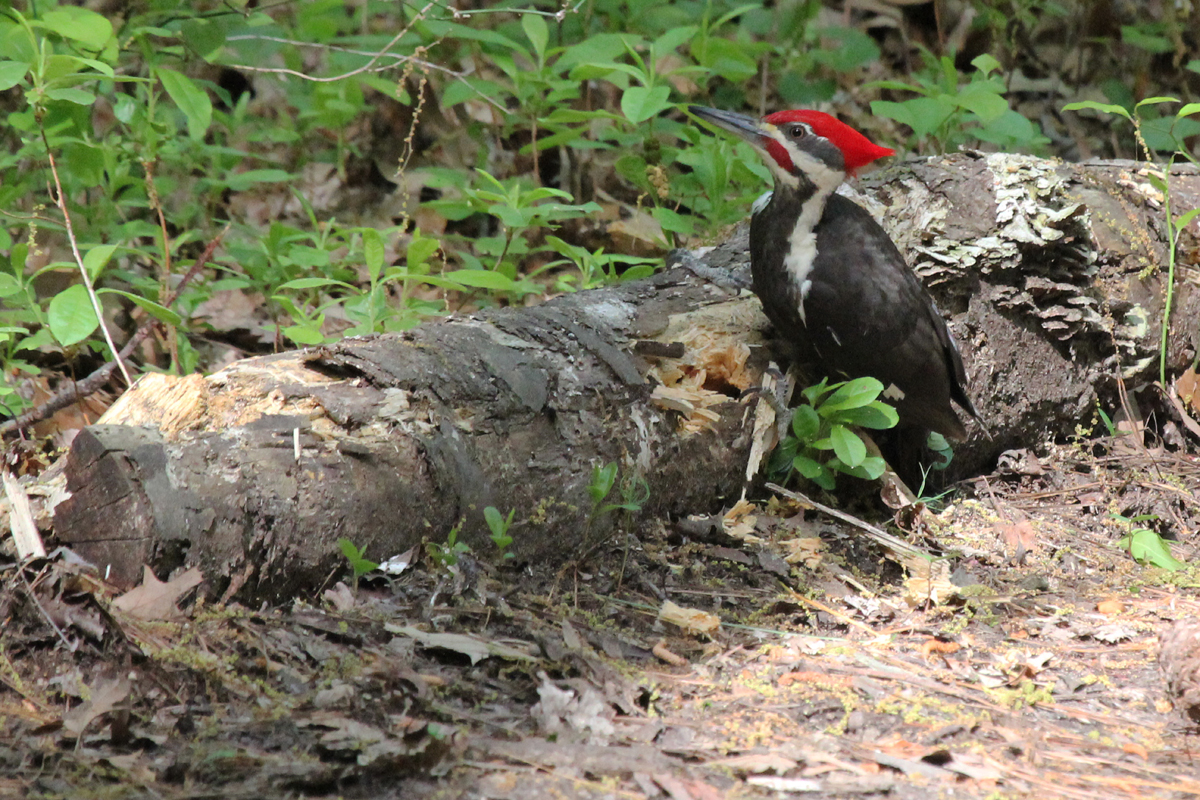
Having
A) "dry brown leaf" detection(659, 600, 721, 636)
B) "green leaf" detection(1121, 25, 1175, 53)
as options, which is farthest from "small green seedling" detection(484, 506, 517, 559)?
"green leaf" detection(1121, 25, 1175, 53)

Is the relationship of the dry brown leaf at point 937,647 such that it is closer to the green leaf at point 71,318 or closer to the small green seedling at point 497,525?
the small green seedling at point 497,525

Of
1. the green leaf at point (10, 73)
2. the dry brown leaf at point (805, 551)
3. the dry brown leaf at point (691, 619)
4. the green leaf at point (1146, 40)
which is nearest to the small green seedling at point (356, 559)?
the dry brown leaf at point (691, 619)

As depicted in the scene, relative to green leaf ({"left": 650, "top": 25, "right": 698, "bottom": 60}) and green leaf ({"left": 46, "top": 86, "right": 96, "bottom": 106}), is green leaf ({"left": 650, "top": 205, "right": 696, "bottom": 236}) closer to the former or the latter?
green leaf ({"left": 650, "top": 25, "right": 698, "bottom": 60})

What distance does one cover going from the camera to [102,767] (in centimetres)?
159

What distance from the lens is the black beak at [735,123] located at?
3320mm

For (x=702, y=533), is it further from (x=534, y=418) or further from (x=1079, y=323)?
(x=1079, y=323)

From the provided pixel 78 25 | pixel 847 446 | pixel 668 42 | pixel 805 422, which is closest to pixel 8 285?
pixel 78 25

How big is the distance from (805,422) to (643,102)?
1406mm

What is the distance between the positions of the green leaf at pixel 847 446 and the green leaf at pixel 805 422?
0.18 feet

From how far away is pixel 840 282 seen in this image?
3.03m

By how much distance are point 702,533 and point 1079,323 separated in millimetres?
1636

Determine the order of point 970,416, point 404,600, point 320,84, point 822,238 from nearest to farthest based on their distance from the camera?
point 404,600
point 822,238
point 970,416
point 320,84

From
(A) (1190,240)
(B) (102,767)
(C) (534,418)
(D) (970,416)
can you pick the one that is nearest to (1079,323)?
(D) (970,416)

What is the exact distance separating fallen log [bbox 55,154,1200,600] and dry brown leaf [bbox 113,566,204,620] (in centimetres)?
5
